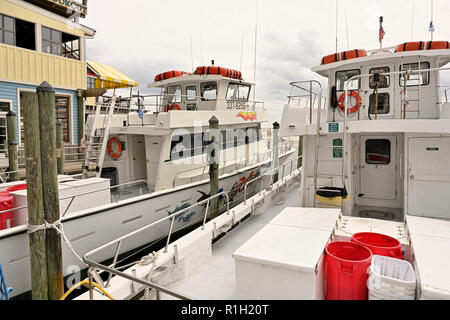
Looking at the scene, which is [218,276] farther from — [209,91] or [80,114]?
[80,114]

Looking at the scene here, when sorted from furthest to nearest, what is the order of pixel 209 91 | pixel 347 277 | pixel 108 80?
1. pixel 108 80
2. pixel 209 91
3. pixel 347 277

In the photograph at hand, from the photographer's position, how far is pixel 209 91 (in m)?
11.6

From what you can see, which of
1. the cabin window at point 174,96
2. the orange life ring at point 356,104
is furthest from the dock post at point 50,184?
the cabin window at point 174,96

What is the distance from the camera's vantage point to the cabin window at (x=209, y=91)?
454 inches

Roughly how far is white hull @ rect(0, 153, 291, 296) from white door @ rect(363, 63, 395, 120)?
15.1ft

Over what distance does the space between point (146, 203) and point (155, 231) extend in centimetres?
87

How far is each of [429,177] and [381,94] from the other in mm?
1987

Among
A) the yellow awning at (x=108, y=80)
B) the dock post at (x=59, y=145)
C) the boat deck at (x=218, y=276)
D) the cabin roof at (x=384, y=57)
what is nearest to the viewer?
the boat deck at (x=218, y=276)

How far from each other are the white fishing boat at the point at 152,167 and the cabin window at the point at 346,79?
137 inches

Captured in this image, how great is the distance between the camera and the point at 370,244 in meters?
4.35

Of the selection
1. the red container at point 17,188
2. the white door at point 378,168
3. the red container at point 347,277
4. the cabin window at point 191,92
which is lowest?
the red container at point 347,277

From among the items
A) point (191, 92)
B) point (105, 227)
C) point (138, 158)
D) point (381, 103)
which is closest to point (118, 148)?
point (138, 158)

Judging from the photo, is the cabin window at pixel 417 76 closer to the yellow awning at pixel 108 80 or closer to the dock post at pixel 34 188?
the dock post at pixel 34 188
